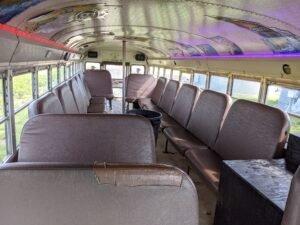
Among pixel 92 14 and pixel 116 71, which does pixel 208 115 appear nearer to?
pixel 92 14

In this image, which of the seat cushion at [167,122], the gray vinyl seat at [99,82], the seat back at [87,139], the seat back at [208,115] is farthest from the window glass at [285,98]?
the gray vinyl seat at [99,82]

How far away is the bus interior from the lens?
101cm

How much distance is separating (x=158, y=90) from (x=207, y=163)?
4.80m

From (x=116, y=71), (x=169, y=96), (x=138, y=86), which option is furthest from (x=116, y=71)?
(x=169, y=96)

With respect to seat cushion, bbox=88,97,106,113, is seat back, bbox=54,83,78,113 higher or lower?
higher

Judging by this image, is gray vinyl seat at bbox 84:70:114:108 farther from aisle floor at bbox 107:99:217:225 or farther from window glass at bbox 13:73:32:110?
window glass at bbox 13:73:32:110

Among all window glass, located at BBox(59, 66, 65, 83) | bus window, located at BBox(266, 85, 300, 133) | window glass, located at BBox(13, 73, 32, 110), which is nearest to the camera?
window glass, located at BBox(13, 73, 32, 110)

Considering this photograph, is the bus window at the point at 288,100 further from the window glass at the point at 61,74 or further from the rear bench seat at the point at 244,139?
the window glass at the point at 61,74

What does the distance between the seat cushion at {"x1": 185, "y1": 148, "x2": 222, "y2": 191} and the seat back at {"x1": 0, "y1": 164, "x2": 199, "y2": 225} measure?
1.61 metres

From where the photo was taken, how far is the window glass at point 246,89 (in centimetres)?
441

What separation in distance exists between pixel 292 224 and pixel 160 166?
0.56 meters

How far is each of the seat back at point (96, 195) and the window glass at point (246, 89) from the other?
3.74 meters

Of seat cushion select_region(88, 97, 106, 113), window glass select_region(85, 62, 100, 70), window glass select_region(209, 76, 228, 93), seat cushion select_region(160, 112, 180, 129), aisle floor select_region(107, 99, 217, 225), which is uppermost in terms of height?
window glass select_region(85, 62, 100, 70)

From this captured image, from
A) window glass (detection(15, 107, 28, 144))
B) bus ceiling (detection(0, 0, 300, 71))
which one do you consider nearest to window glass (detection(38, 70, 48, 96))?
bus ceiling (detection(0, 0, 300, 71))
